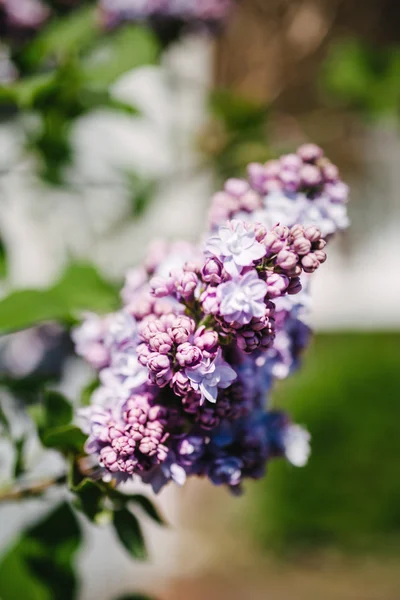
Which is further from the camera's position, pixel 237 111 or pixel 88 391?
pixel 237 111

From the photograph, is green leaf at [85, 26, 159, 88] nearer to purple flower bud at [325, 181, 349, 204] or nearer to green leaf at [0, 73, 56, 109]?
green leaf at [0, 73, 56, 109]

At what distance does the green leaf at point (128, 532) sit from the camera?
0.83 meters

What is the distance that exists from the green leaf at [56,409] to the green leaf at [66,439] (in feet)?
0.11

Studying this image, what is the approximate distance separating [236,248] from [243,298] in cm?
5

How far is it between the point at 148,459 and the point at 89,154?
2.34 m

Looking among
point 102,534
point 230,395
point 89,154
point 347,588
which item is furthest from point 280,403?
point 230,395

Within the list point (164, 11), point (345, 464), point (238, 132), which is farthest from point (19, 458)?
point (345, 464)

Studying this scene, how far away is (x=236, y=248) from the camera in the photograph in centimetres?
66

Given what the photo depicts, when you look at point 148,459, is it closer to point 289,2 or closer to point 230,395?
point 230,395

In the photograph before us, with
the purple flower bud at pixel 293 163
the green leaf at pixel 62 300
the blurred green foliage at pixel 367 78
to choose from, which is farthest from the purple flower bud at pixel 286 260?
the blurred green foliage at pixel 367 78

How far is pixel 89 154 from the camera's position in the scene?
2910 mm

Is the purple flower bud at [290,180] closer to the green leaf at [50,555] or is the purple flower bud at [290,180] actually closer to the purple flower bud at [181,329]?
the purple flower bud at [181,329]

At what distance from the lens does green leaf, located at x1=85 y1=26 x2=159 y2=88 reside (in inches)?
48.9

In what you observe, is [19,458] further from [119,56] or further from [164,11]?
[164,11]
